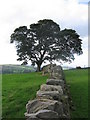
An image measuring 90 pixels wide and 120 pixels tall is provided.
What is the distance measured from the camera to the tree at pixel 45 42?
161ft

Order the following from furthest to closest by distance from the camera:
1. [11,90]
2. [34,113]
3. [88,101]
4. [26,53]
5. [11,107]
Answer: [26,53]
[11,90]
[88,101]
[11,107]
[34,113]

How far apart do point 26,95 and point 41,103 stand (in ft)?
24.8

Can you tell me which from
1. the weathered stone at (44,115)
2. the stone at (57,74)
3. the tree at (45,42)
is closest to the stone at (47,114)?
the weathered stone at (44,115)

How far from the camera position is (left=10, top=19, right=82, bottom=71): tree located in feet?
161

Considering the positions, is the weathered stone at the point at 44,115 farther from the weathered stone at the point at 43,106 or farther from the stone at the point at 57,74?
the stone at the point at 57,74

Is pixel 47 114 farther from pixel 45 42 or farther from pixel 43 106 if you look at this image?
pixel 45 42

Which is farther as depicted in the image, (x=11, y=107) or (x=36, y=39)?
(x=36, y=39)

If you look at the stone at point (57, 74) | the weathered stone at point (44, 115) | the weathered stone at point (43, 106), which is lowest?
the weathered stone at point (44, 115)

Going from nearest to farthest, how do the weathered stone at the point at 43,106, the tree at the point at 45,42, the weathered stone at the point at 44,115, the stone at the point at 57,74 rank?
the weathered stone at the point at 44,115 → the weathered stone at the point at 43,106 → the stone at the point at 57,74 → the tree at the point at 45,42

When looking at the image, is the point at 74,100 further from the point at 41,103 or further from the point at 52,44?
the point at 52,44

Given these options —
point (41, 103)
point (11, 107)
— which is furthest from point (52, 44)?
point (41, 103)

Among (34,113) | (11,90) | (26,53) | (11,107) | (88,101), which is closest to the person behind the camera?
(34,113)

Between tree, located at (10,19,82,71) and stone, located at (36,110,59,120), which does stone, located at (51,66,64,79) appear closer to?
stone, located at (36,110,59,120)

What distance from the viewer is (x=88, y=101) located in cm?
1319
